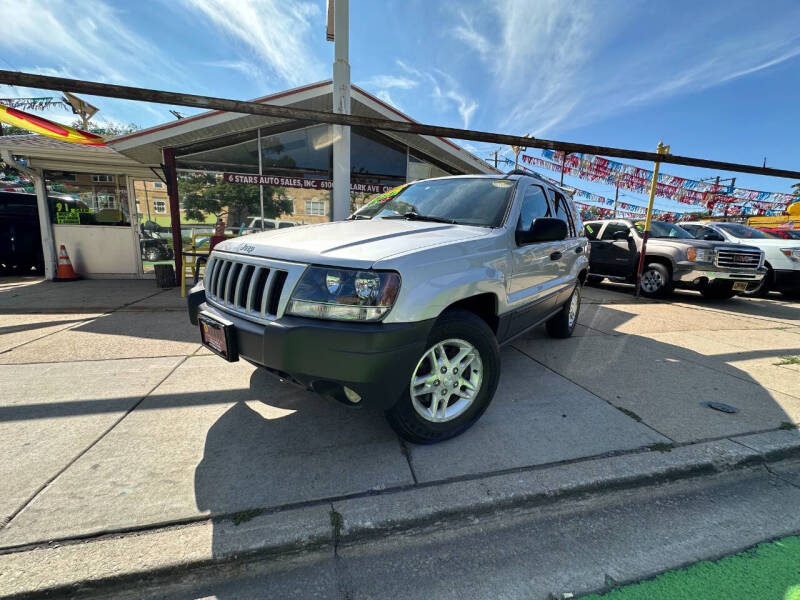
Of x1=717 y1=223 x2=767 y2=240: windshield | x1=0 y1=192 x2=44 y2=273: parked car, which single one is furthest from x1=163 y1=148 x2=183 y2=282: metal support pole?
x1=717 y1=223 x2=767 y2=240: windshield

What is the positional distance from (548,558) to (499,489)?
14.5 inches

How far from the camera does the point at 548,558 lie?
5.52 feet

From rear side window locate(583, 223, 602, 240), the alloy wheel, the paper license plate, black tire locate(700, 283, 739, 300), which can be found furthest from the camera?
rear side window locate(583, 223, 602, 240)

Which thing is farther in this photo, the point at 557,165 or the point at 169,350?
the point at 557,165

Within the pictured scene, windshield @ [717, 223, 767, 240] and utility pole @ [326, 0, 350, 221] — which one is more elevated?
utility pole @ [326, 0, 350, 221]

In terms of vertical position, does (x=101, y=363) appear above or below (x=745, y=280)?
below

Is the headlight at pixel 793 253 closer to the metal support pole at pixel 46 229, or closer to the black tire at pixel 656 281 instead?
the black tire at pixel 656 281

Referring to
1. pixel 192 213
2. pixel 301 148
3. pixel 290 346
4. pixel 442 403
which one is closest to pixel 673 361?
pixel 442 403

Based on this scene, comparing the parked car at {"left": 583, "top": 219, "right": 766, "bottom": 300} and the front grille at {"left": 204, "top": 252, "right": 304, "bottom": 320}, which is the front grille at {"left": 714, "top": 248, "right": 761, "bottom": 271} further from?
the front grille at {"left": 204, "top": 252, "right": 304, "bottom": 320}

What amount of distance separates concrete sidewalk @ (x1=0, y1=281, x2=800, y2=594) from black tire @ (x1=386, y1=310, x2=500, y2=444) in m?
0.11

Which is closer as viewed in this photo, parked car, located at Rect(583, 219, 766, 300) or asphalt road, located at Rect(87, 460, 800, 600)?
asphalt road, located at Rect(87, 460, 800, 600)

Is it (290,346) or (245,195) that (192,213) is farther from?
(290,346)

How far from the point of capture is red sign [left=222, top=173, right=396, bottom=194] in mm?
8312

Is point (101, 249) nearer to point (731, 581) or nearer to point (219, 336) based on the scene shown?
point (219, 336)
